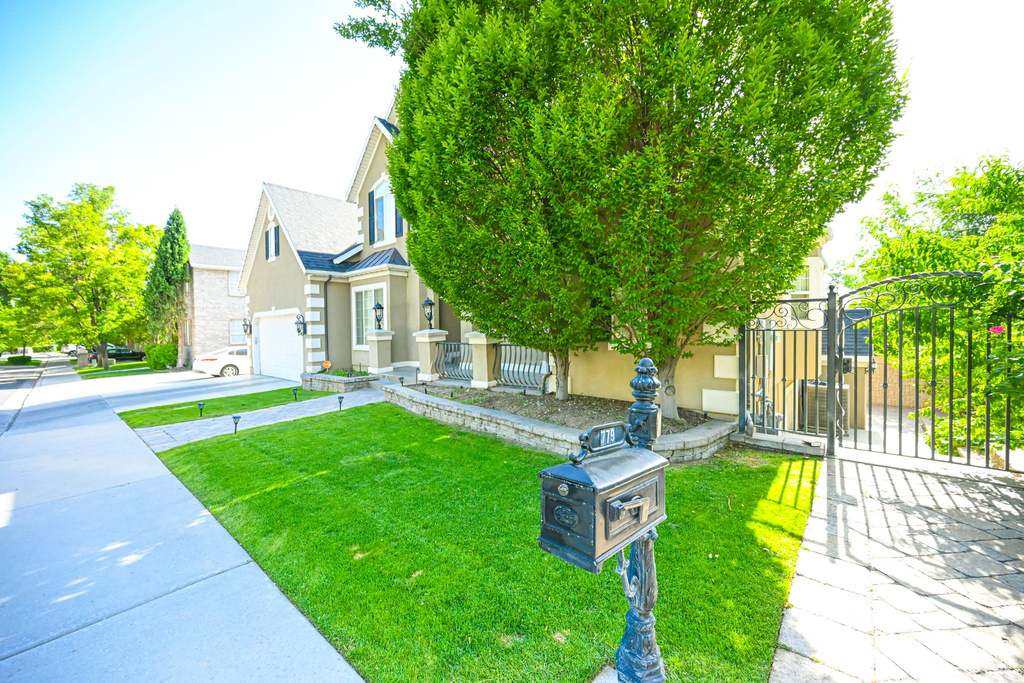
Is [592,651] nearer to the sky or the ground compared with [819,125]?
nearer to the ground

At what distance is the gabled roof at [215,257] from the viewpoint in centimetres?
2459

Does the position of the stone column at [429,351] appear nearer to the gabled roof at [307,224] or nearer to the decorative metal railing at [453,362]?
the decorative metal railing at [453,362]

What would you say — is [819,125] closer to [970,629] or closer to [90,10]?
[970,629]

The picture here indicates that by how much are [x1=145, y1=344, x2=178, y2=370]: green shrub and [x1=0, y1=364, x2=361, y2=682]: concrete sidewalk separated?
22.9 m

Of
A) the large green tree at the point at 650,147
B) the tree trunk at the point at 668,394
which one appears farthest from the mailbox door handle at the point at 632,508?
the tree trunk at the point at 668,394

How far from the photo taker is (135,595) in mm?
3059

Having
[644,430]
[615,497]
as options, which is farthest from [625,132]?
[615,497]

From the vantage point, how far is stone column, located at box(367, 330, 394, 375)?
485 inches

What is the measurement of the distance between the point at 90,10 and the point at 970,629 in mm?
15236

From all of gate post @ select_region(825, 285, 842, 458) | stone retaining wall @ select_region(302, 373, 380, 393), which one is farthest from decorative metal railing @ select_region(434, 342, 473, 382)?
gate post @ select_region(825, 285, 842, 458)

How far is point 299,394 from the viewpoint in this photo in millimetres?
12164

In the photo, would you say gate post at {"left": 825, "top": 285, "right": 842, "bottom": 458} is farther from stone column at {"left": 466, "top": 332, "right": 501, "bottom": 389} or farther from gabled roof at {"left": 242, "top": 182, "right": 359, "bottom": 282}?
Result: gabled roof at {"left": 242, "top": 182, "right": 359, "bottom": 282}

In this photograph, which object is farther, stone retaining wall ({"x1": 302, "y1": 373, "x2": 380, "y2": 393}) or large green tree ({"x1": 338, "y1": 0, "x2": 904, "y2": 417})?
stone retaining wall ({"x1": 302, "y1": 373, "x2": 380, "y2": 393})

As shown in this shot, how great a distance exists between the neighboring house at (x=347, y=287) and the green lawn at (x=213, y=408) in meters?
2.14
